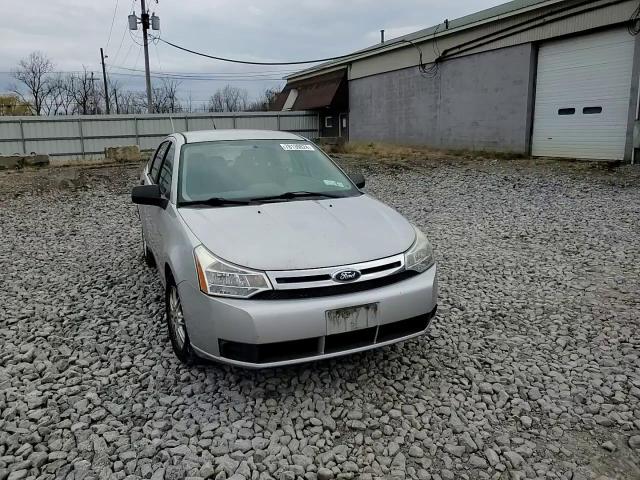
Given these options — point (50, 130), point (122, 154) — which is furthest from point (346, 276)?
point (50, 130)

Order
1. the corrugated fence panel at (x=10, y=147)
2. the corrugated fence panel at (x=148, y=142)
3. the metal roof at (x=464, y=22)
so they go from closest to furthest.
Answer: the metal roof at (x=464, y=22) < the corrugated fence panel at (x=10, y=147) < the corrugated fence panel at (x=148, y=142)

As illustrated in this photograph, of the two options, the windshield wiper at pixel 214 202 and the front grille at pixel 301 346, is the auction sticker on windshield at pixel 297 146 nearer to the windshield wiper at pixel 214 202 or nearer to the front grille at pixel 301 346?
the windshield wiper at pixel 214 202

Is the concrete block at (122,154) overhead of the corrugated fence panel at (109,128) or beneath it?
beneath

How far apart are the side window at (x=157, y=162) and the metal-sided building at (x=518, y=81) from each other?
11773mm

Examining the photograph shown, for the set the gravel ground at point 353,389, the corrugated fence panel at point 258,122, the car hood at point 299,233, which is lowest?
the gravel ground at point 353,389

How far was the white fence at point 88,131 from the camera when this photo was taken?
21547mm

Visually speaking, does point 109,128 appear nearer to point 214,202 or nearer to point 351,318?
point 214,202

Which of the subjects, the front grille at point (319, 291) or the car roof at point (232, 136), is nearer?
the front grille at point (319, 291)

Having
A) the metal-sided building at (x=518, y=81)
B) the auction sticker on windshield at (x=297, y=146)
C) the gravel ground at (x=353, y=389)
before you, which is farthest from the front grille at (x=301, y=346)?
the metal-sided building at (x=518, y=81)

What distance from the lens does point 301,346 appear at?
8.40ft

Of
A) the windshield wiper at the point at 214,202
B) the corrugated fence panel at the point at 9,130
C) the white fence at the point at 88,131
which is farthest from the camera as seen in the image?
the white fence at the point at 88,131

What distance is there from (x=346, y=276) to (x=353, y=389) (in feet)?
2.49

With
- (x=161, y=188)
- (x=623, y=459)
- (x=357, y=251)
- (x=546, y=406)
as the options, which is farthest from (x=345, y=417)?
(x=161, y=188)

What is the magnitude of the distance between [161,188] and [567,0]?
44.1ft
